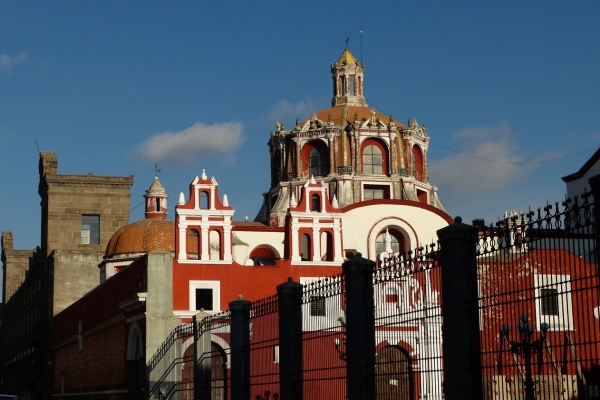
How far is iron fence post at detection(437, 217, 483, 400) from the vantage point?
10.1m

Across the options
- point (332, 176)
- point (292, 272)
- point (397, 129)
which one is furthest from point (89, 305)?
Answer: point (397, 129)

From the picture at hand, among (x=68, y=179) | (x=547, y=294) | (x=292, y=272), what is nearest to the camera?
(x=547, y=294)

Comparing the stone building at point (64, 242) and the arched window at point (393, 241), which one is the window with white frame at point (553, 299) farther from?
the stone building at point (64, 242)

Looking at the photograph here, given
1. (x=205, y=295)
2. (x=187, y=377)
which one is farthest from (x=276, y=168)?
(x=187, y=377)

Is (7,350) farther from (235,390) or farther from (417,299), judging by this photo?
(417,299)

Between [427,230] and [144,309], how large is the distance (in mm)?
18865

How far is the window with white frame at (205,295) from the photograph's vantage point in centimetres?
3612

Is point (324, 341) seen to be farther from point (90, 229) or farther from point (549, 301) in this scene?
point (90, 229)

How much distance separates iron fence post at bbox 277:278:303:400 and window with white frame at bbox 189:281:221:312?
2244 cm

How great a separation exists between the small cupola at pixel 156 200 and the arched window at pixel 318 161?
26.5 feet

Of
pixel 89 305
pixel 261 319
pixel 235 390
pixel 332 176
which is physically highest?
pixel 332 176

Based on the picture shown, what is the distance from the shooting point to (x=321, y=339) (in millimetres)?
12766

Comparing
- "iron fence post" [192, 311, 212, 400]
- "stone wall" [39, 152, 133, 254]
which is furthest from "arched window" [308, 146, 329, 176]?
"iron fence post" [192, 311, 212, 400]

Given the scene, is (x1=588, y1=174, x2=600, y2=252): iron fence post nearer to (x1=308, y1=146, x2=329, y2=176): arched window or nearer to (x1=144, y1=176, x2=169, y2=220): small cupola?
(x1=308, y1=146, x2=329, y2=176): arched window
